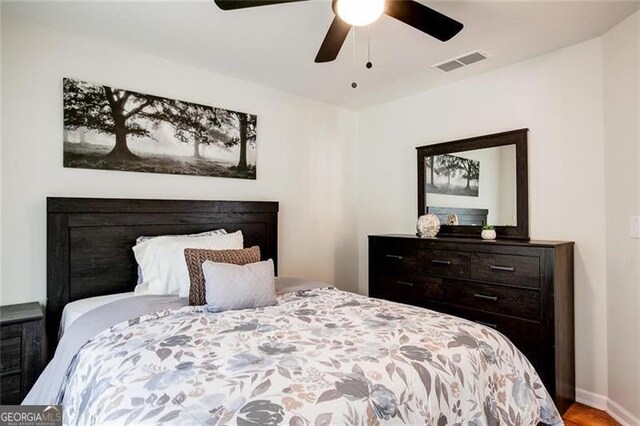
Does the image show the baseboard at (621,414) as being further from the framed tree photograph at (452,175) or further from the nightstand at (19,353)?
the nightstand at (19,353)

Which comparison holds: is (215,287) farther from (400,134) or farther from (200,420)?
(400,134)

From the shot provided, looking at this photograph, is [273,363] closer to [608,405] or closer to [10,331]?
[10,331]

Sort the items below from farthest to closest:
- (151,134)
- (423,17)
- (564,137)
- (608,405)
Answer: (151,134) → (564,137) → (608,405) → (423,17)

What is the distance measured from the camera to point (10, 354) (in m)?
1.85

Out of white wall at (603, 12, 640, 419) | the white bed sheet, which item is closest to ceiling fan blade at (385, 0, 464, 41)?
white wall at (603, 12, 640, 419)

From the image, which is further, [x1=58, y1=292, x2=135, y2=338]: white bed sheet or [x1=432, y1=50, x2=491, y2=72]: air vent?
[x1=432, y1=50, x2=491, y2=72]: air vent

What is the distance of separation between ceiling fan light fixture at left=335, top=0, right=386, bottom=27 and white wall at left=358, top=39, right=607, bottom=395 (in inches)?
70.0

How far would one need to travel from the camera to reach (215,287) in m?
1.90

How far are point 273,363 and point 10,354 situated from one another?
1588 mm

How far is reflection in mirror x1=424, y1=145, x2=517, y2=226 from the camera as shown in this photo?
9.29 feet

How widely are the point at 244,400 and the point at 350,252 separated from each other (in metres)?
3.06

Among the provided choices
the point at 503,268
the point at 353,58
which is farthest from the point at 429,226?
the point at 353,58

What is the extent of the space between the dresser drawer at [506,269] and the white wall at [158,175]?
1.64 m

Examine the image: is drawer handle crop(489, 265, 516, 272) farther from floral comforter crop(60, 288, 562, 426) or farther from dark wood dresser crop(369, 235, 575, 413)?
floral comforter crop(60, 288, 562, 426)
